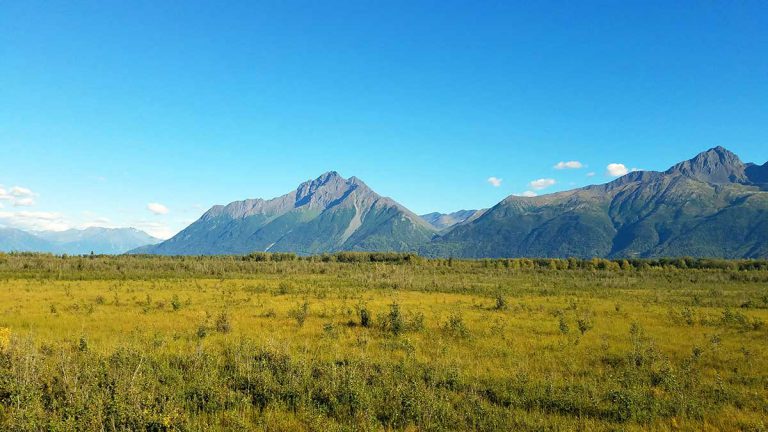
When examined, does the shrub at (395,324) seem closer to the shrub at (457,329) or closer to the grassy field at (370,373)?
the grassy field at (370,373)

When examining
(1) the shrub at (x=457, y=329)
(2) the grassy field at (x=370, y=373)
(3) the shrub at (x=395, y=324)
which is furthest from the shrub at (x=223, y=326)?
(1) the shrub at (x=457, y=329)

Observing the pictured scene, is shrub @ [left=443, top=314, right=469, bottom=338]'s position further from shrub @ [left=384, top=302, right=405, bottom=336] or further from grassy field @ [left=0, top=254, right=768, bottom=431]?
shrub @ [left=384, top=302, right=405, bottom=336]

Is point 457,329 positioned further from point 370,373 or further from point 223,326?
point 223,326

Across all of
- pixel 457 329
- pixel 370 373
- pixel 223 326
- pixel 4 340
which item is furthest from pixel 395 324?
pixel 4 340

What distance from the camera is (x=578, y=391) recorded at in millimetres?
13055

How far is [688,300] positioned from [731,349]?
94.9 feet

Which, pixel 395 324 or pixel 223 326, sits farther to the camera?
pixel 395 324

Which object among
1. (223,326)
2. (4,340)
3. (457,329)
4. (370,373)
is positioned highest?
(4,340)

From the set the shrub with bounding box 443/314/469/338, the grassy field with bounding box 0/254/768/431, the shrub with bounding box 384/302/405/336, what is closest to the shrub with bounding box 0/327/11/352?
the grassy field with bounding box 0/254/768/431

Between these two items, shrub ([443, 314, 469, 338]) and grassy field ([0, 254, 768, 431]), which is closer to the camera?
grassy field ([0, 254, 768, 431])

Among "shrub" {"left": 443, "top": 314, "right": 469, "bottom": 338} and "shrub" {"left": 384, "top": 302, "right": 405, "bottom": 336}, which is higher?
"shrub" {"left": 384, "top": 302, "right": 405, "bottom": 336}

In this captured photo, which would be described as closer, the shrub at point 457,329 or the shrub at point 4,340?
the shrub at point 4,340

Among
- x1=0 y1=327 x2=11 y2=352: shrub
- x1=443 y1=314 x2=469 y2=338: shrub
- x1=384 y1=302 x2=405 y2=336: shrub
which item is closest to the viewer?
x1=0 y1=327 x2=11 y2=352: shrub

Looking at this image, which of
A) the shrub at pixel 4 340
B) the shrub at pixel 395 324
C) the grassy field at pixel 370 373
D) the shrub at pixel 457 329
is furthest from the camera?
the shrub at pixel 395 324
